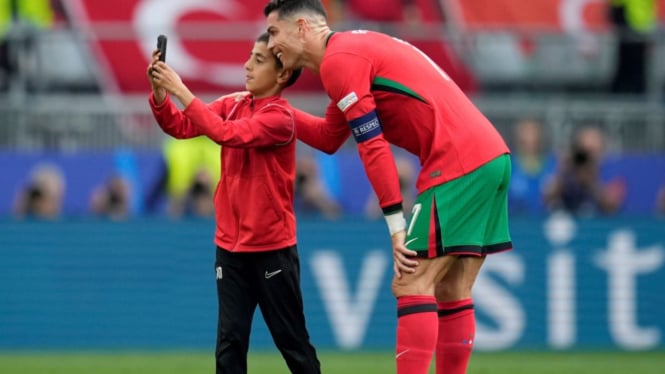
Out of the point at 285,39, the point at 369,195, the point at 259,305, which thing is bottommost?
the point at 259,305

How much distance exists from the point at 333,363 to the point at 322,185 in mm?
3412

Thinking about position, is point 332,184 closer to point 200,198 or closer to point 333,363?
point 200,198

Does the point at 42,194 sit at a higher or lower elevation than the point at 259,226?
higher

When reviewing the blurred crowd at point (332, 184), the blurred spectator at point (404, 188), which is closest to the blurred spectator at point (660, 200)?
the blurred crowd at point (332, 184)

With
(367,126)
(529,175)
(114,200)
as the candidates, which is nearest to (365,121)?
(367,126)

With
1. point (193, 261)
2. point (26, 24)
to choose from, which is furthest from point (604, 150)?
point (26, 24)

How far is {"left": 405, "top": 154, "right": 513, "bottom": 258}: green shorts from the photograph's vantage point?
752 cm

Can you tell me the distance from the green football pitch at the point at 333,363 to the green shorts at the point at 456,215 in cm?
403

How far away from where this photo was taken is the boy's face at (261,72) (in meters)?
8.06

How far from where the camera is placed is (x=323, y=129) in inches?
326

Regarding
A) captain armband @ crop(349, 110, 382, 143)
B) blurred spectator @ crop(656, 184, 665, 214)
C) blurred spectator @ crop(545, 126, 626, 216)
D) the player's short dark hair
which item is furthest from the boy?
blurred spectator @ crop(656, 184, 665, 214)

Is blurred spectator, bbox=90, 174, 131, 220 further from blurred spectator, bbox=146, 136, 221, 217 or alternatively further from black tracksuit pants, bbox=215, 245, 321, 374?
black tracksuit pants, bbox=215, 245, 321, 374

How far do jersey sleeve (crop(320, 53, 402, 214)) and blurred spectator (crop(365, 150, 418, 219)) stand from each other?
6631mm

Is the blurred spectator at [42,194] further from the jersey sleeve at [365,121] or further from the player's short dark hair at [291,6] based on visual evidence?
the jersey sleeve at [365,121]
